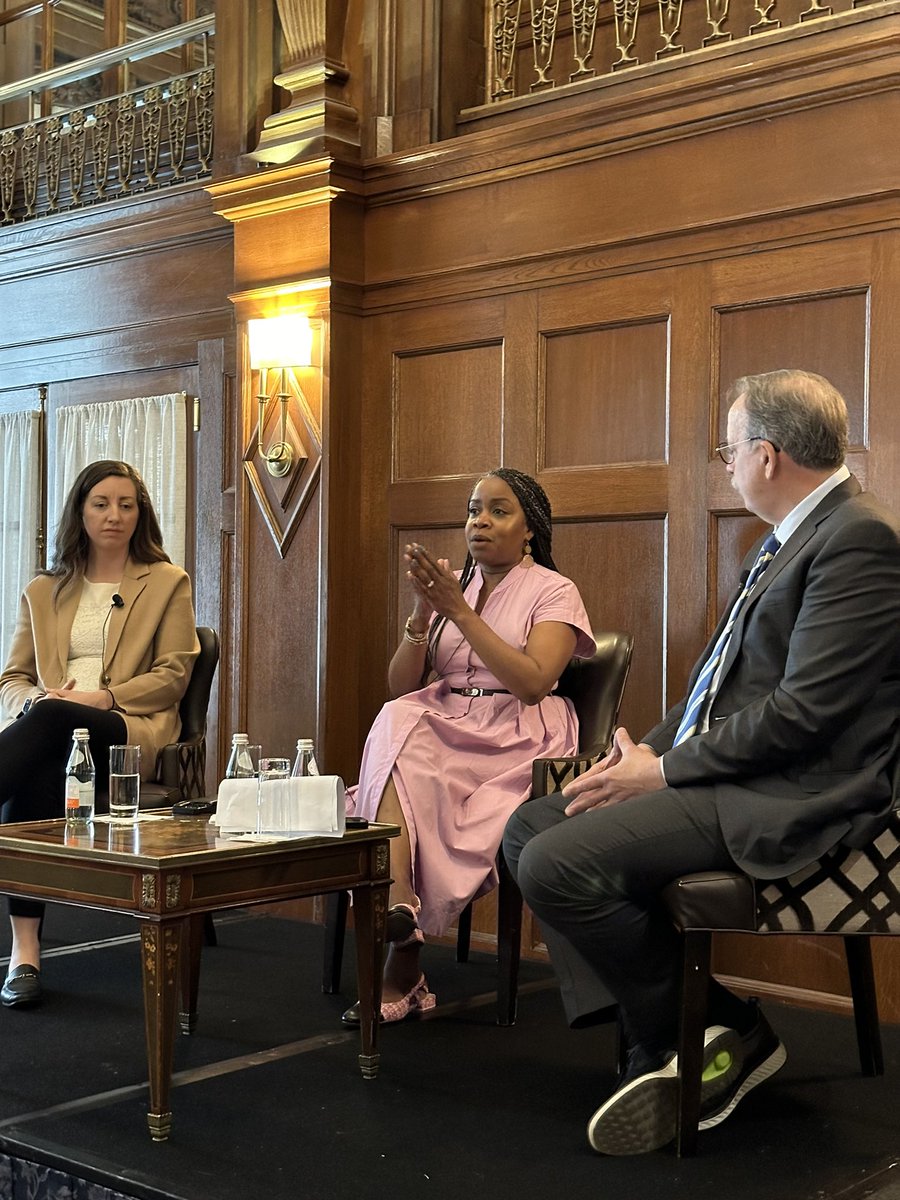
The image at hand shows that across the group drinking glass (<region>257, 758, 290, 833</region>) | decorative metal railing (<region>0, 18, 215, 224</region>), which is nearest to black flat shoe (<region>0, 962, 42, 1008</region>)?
drinking glass (<region>257, 758, 290, 833</region>)

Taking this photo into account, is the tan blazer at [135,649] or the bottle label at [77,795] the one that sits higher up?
the tan blazer at [135,649]

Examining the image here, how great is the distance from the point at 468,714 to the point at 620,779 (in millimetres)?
1090

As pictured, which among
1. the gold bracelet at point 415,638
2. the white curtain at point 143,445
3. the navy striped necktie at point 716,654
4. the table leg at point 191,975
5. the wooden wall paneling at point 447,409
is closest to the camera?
the navy striped necktie at point 716,654

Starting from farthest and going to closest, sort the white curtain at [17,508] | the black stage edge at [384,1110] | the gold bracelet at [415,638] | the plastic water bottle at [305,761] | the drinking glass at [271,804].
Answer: the white curtain at [17,508] → the gold bracelet at [415,638] → the plastic water bottle at [305,761] → the drinking glass at [271,804] → the black stage edge at [384,1110]

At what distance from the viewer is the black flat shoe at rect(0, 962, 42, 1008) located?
12.2 ft

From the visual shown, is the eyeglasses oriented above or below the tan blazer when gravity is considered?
above

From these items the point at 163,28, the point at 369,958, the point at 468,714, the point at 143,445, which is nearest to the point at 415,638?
the point at 468,714

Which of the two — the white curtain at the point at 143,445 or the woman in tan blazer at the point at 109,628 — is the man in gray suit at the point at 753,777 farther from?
the white curtain at the point at 143,445

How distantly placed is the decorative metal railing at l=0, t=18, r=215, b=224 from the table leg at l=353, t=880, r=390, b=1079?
3645 millimetres

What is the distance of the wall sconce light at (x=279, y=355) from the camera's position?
16.1ft

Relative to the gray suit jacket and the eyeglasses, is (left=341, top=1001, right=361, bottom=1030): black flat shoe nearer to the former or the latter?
the gray suit jacket

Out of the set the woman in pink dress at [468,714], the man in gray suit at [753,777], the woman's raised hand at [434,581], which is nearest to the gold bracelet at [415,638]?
the woman in pink dress at [468,714]

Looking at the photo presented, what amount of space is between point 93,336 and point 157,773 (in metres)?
2.54

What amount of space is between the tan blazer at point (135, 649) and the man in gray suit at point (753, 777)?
1.79 m
